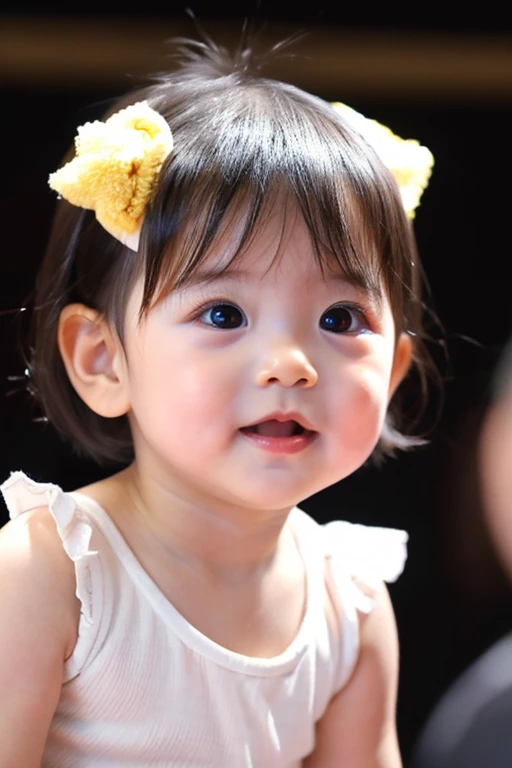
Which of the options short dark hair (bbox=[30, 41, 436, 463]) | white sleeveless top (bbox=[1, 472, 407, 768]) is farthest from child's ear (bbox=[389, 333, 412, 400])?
white sleeveless top (bbox=[1, 472, 407, 768])

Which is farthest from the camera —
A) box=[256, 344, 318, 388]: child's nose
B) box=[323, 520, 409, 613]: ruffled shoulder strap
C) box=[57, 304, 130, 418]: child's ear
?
box=[323, 520, 409, 613]: ruffled shoulder strap

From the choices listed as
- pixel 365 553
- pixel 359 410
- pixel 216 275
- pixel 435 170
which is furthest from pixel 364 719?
pixel 435 170

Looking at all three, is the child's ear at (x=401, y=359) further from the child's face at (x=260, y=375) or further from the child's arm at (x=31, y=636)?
the child's arm at (x=31, y=636)

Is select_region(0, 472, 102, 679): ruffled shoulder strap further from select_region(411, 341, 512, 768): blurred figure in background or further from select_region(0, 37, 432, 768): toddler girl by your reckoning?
select_region(411, 341, 512, 768): blurred figure in background

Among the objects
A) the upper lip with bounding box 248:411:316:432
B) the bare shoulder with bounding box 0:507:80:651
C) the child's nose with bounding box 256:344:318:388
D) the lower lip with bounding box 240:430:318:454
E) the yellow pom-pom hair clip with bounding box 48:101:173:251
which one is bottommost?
the bare shoulder with bounding box 0:507:80:651

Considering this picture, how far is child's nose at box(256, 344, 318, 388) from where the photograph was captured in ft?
2.49

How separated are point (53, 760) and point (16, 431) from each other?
423 mm

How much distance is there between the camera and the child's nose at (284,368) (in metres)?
0.76

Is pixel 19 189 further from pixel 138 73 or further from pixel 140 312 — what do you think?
pixel 140 312

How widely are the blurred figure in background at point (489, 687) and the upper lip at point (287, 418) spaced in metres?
0.36

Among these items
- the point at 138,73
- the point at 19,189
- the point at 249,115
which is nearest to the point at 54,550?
the point at 249,115

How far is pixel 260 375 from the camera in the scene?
0.76 m

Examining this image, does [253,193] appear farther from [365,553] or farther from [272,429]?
[365,553]

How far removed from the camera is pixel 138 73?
3.99ft
